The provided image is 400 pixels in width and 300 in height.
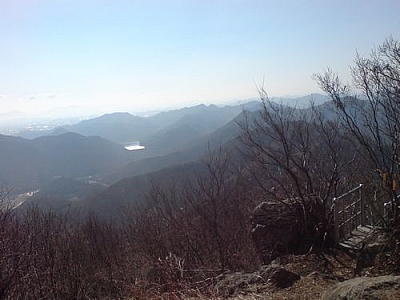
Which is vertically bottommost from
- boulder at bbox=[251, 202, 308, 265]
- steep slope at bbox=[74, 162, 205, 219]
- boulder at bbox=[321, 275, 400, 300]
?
steep slope at bbox=[74, 162, 205, 219]

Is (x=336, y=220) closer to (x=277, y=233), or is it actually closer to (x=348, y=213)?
(x=348, y=213)

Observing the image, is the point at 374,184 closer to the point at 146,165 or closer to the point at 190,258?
the point at 190,258

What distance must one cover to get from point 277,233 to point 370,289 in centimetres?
619

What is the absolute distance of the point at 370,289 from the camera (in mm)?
4242

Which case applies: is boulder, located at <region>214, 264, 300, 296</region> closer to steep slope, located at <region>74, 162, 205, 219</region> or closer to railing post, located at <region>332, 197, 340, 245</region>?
railing post, located at <region>332, 197, 340, 245</region>

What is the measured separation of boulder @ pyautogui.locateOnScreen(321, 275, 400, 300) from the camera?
413 cm

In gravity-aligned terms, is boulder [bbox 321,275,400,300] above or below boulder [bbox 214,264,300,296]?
above

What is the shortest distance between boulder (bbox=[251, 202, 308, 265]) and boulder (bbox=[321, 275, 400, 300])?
216 inches

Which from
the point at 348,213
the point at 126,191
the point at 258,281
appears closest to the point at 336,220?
the point at 348,213

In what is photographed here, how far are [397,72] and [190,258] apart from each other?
9011mm

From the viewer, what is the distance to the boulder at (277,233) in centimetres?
1019

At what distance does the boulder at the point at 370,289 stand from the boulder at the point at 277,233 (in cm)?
550

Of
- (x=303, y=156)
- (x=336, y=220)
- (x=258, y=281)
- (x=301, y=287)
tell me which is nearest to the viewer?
(x=301, y=287)

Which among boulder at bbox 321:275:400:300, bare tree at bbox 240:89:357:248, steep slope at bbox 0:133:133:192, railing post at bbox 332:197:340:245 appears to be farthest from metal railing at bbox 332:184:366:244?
steep slope at bbox 0:133:133:192
